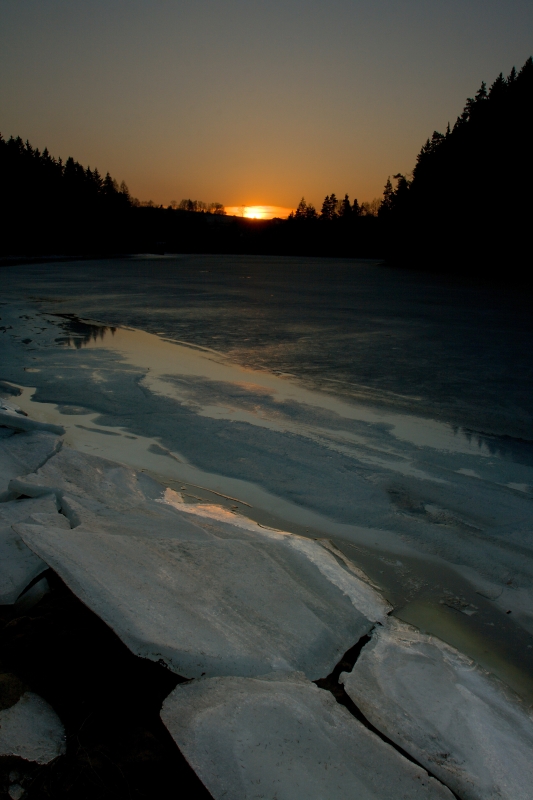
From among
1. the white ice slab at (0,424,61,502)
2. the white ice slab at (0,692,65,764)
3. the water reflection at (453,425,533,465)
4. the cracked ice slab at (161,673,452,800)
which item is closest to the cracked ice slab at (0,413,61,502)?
the white ice slab at (0,424,61,502)

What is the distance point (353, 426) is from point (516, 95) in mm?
44914

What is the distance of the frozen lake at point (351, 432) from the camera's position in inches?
101

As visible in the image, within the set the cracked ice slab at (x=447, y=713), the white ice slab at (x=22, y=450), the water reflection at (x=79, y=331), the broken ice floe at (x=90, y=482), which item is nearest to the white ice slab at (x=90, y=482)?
the broken ice floe at (x=90, y=482)

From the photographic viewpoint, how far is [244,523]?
2920 mm

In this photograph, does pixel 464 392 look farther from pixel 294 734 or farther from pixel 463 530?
pixel 294 734

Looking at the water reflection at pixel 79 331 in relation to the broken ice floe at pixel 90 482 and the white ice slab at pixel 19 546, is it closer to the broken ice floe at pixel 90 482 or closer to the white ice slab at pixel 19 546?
the broken ice floe at pixel 90 482

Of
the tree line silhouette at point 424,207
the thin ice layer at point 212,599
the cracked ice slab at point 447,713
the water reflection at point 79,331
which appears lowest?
the cracked ice slab at point 447,713

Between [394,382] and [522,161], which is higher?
[522,161]

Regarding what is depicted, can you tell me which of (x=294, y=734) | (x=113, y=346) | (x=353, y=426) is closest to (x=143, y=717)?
(x=294, y=734)

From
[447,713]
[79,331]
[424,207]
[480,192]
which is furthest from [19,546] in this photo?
[424,207]

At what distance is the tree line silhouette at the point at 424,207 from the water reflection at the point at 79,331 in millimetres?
35435

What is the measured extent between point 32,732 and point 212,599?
0.76 m

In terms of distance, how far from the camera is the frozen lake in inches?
101

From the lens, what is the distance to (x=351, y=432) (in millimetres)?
4402
